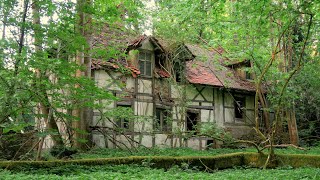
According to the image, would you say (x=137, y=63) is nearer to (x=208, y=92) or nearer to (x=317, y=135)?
(x=208, y=92)

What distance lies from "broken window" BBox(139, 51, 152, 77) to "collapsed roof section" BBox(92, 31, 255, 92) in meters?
0.41

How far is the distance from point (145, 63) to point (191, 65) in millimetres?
3955

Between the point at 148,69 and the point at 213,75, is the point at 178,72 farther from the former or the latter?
the point at 213,75

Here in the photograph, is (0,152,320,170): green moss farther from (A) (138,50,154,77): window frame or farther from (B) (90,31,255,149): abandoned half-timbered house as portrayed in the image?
(A) (138,50,154,77): window frame

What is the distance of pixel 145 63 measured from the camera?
19375 millimetres

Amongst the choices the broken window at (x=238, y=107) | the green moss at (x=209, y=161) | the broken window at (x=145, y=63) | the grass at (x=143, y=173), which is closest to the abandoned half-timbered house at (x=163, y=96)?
the broken window at (x=145, y=63)

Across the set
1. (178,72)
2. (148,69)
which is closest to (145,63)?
(148,69)

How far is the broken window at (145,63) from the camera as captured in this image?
63.2ft

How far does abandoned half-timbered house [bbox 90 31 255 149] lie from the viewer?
17.5 meters

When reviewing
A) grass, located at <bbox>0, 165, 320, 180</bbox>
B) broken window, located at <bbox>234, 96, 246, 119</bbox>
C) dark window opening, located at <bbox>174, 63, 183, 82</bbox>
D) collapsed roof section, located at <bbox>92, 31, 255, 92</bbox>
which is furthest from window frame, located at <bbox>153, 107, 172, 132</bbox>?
grass, located at <bbox>0, 165, 320, 180</bbox>

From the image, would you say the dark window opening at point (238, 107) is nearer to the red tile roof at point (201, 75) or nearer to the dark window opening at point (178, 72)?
the red tile roof at point (201, 75)

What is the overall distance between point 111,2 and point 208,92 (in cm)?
1144

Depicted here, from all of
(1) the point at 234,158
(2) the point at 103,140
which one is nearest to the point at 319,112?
(1) the point at 234,158

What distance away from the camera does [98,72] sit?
57.6 feet
